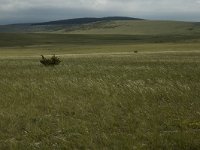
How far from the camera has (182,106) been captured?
38.4ft

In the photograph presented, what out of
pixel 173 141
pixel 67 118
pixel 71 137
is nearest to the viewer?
pixel 173 141

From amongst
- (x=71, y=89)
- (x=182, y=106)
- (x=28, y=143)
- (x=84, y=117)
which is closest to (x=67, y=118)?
(x=84, y=117)

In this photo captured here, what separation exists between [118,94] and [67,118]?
12.6 ft

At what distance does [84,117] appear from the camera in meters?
10.7

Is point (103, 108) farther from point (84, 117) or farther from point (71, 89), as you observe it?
point (71, 89)

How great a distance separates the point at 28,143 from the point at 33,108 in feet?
11.8

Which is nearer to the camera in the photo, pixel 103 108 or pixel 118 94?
pixel 103 108

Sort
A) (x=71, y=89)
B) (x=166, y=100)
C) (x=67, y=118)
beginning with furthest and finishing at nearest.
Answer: (x=71, y=89), (x=166, y=100), (x=67, y=118)

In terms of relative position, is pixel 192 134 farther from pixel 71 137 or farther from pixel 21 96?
pixel 21 96

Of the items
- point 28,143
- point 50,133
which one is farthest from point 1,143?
point 50,133

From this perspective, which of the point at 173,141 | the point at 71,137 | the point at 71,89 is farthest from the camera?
the point at 71,89

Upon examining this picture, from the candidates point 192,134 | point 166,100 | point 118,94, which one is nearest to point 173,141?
point 192,134

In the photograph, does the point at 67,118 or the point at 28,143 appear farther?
the point at 67,118

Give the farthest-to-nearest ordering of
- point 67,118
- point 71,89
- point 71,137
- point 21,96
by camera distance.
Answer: point 71,89
point 21,96
point 67,118
point 71,137
